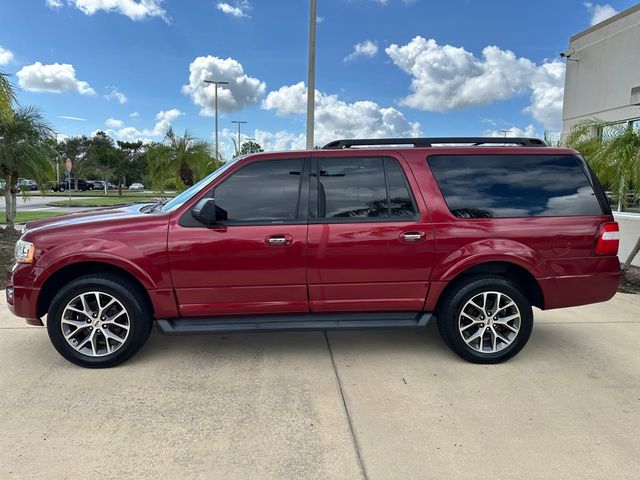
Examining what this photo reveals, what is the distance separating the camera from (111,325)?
389 cm

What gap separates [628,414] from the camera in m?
3.19

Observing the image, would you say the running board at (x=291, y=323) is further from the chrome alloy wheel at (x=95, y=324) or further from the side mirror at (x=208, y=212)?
the side mirror at (x=208, y=212)

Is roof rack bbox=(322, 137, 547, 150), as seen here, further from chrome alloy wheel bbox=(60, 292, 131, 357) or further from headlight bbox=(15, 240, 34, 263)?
headlight bbox=(15, 240, 34, 263)

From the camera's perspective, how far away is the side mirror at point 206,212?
364cm

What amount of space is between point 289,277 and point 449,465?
1845 mm

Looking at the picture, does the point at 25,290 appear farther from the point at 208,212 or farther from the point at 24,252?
the point at 208,212

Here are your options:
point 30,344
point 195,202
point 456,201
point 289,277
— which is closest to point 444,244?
point 456,201

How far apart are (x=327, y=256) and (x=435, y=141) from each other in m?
1.47

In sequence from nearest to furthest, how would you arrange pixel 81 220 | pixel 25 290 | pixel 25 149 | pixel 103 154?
pixel 25 290 → pixel 81 220 → pixel 25 149 → pixel 103 154

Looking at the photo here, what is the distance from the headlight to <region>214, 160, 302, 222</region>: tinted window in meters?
1.55

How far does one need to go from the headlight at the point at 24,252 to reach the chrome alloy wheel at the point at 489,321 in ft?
11.8

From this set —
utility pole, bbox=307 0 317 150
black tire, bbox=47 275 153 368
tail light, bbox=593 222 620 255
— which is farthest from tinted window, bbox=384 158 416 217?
utility pole, bbox=307 0 317 150

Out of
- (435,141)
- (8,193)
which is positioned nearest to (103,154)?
(8,193)

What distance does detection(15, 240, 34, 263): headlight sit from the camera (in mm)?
3734
